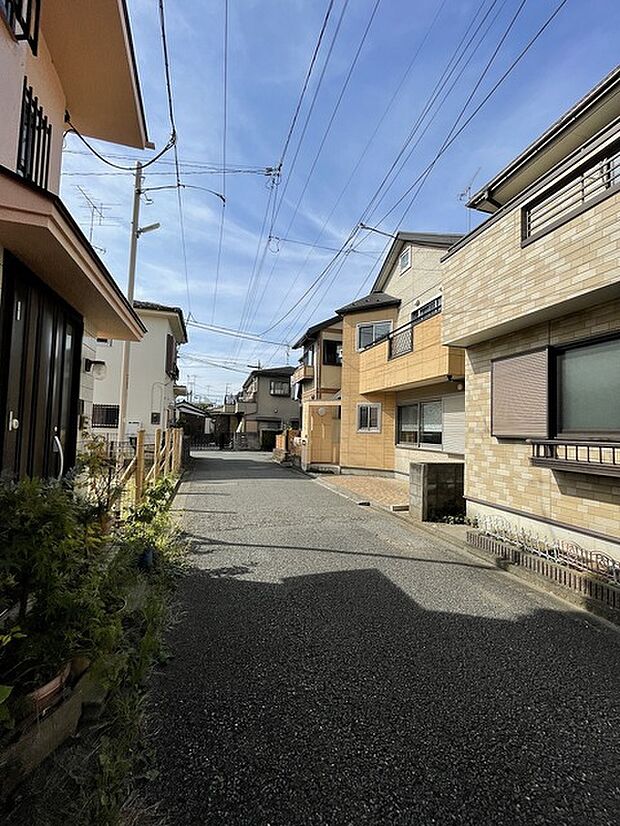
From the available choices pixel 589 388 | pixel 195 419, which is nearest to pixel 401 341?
pixel 589 388

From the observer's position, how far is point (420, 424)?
42.9 ft

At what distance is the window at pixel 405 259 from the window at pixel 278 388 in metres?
21.7

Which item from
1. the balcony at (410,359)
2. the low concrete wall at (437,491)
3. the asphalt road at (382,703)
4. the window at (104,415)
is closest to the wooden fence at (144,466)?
the asphalt road at (382,703)

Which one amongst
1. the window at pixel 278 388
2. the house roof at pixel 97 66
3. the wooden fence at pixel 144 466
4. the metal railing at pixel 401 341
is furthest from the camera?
the window at pixel 278 388

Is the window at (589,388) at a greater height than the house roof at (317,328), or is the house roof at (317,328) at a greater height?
the house roof at (317,328)

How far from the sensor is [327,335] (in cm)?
1950

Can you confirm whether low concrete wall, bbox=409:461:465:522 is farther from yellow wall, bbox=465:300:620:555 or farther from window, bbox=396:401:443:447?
window, bbox=396:401:443:447

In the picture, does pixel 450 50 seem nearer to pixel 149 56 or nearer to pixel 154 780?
pixel 149 56

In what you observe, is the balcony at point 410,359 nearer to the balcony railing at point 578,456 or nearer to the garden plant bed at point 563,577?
the balcony railing at point 578,456

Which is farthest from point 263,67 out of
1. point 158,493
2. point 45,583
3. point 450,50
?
point 45,583

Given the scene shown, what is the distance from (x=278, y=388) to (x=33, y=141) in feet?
106

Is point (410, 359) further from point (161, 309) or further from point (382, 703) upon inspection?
point (161, 309)

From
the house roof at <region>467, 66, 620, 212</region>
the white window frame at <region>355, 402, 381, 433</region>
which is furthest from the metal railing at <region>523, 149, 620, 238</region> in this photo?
the white window frame at <region>355, 402, 381, 433</region>

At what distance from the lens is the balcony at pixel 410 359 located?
10.1m
